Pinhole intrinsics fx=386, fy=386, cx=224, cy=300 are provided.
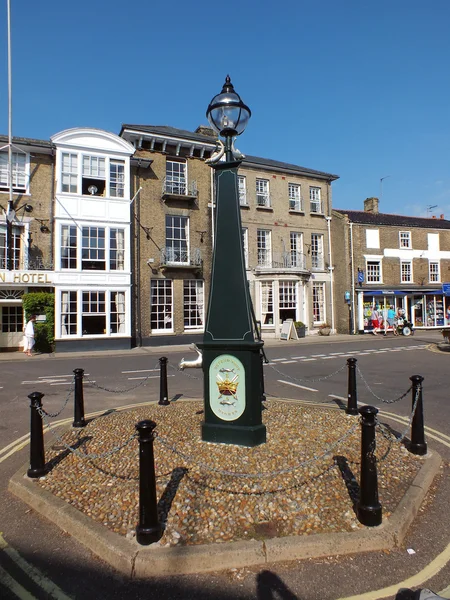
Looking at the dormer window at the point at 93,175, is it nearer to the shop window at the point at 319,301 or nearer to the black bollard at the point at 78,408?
the shop window at the point at 319,301

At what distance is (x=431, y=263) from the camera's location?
104 feet

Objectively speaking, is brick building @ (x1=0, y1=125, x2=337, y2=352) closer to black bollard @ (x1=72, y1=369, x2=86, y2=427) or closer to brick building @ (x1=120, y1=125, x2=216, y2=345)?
brick building @ (x1=120, y1=125, x2=216, y2=345)

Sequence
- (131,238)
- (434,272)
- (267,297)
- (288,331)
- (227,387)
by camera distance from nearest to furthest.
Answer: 1. (227,387)
2. (131,238)
3. (288,331)
4. (267,297)
5. (434,272)

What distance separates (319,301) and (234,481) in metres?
25.0

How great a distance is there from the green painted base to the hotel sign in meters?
16.9

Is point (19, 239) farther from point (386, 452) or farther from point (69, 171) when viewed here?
point (386, 452)

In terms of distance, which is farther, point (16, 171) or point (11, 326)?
point (11, 326)

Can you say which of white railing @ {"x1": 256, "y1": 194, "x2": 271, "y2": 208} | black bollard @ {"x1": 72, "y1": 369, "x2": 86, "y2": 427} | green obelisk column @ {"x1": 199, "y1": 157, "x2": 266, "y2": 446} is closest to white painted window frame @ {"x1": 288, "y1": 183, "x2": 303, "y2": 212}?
white railing @ {"x1": 256, "y1": 194, "x2": 271, "y2": 208}

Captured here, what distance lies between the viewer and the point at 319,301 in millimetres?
28047

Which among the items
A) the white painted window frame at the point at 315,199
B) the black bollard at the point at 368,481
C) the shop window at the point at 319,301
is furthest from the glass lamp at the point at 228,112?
the white painted window frame at the point at 315,199

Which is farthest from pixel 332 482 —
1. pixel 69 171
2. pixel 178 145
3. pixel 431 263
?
pixel 431 263

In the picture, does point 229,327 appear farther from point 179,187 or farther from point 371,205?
point 371,205

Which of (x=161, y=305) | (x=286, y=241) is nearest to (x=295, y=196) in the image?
(x=286, y=241)

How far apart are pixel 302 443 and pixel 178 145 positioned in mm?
21493
